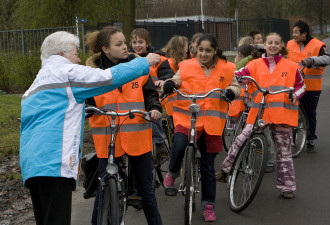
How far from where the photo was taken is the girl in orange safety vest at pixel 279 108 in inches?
242

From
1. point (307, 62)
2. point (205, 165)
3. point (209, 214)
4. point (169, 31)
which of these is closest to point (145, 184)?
point (205, 165)

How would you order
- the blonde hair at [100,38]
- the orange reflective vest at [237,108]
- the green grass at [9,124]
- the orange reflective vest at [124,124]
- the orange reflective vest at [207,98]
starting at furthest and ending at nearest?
the green grass at [9,124], the orange reflective vest at [237,108], the orange reflective vest at [207,98], the blonde hair at [100,38], the orange reflective vest at [124,124]

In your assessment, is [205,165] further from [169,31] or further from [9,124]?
[169,31]

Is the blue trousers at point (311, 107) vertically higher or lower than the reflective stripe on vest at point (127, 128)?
lower

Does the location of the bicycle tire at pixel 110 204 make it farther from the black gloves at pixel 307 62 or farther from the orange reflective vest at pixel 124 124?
the black gloves at pixel 307 62

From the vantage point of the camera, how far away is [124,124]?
4422 millimetres

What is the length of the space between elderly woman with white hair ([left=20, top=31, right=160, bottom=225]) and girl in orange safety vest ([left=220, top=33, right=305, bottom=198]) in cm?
304

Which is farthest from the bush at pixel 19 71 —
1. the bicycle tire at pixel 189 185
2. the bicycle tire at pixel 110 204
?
the bicycle tire at pixel 110 204

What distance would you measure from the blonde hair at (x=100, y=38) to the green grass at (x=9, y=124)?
14.0 feet

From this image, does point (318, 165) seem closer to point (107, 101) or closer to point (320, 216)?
point (320, 216)

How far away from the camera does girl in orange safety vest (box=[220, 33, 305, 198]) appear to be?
6.14 metres

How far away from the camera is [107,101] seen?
4.44 m

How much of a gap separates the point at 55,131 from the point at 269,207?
10.6 feet

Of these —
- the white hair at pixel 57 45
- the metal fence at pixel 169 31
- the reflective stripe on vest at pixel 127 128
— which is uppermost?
the metal fence at pixel 169 31
